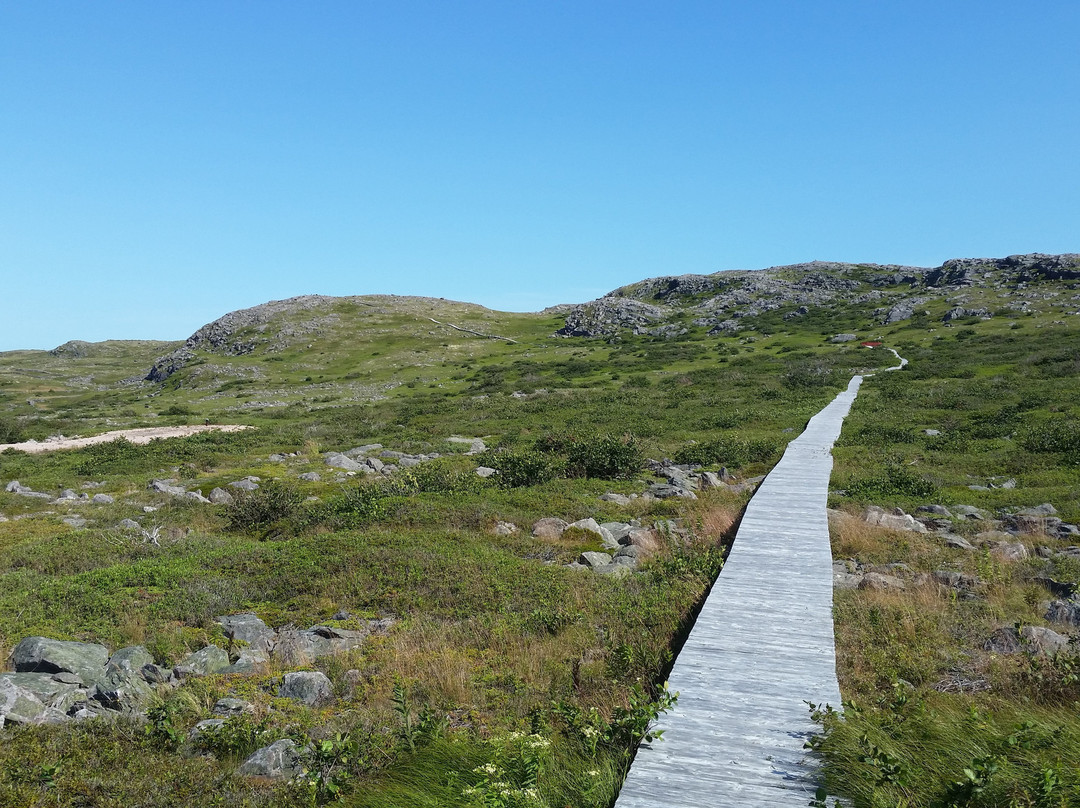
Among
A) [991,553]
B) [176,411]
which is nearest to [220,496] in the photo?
[991,553]

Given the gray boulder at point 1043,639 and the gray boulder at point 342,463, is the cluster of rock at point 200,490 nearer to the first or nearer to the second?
the gray boulder at point 342,463

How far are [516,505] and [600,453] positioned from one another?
6.14m

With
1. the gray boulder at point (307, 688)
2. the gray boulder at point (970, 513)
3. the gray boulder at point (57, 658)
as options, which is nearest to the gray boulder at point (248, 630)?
the gray boulder at point (57, 658)

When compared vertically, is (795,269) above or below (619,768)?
above

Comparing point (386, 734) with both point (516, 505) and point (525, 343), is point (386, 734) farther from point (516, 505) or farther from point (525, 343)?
point (525, 343)

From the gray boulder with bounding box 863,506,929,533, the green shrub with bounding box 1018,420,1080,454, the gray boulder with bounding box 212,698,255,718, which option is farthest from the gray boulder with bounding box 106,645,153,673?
the green shrub with bounding box 1018,420,1080,454

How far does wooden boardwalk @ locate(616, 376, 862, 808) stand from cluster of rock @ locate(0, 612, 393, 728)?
16.0 ft

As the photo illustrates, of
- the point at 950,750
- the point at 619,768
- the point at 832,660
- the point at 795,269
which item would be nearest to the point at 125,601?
the point at 619,768

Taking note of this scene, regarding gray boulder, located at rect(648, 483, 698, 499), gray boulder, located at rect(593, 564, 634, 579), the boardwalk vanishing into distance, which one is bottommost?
gray boulder, located at rect(593, 564, 634, 579)

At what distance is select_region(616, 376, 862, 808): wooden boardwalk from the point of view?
5.96m

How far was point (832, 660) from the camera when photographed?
8.45 meters

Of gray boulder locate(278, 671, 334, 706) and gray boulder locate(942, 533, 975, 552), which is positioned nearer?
gray boulder locate(278, 671, 334, 706)

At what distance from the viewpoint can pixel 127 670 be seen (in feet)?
29.6

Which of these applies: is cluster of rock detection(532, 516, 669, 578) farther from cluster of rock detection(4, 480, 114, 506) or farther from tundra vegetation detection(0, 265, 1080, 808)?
cluster of rock detection(4, 480, 114, 506)
